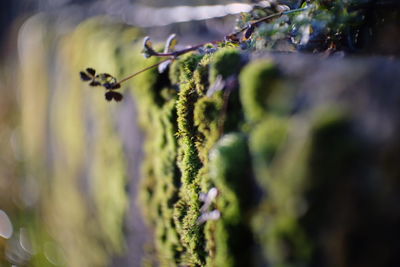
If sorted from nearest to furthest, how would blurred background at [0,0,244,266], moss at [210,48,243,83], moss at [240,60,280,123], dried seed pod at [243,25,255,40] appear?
moss at [240,60,280,123]
moss at [210,48,243,83]
dried seed pod at [243,25,255,40]
blurred background at [0,0,244,266]

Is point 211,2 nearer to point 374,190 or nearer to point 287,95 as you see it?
point 287,95

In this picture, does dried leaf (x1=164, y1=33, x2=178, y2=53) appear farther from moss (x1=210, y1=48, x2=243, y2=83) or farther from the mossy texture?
Answer: moss (x1=210, y1=48, x2=243, y2=83)

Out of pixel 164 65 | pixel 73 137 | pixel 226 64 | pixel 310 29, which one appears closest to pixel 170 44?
pixel 164 65

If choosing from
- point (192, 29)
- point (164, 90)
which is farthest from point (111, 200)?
point (192, 29)

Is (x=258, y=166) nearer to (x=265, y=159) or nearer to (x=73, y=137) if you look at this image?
(x=265, y=159)

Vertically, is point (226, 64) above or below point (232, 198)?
above

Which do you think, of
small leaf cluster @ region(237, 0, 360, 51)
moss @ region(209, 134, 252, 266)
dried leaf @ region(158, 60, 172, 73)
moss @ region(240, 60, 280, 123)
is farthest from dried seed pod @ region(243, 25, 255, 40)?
moss @ region(209, 134, 252, 266)

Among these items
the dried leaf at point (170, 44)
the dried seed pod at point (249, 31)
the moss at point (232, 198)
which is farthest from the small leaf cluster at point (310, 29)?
the moss at point (232, 198)

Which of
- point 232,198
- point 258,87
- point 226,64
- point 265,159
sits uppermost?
point 226,64
